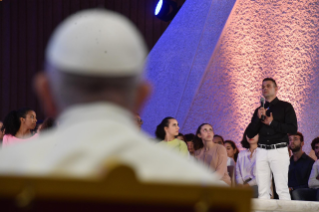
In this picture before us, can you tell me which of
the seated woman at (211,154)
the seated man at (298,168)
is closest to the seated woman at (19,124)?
the seated woman at (211,154)

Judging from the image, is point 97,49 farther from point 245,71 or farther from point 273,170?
point 245,71

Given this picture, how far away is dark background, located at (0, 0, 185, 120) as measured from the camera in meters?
9.66

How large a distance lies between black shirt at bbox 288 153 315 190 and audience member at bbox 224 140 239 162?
2.42 feet

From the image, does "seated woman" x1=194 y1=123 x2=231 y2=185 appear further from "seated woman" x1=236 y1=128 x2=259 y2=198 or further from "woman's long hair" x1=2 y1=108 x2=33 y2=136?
"woman's long hair" x1=2 y1=108 x2=33 y2=136

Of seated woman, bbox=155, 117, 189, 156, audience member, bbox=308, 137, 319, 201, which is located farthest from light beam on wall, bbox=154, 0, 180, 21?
audience member, bbox=308, 137, 319, 201

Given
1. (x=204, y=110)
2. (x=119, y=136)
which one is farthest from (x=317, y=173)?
(x=119, y=136)

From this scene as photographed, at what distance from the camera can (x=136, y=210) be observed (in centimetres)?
57

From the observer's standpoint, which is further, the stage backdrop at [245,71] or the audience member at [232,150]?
the stage backdrop at [245,71]

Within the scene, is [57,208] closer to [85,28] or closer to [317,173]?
[85,28]

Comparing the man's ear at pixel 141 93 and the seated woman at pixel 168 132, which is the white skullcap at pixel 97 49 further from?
the seated woman at pixel 168 132

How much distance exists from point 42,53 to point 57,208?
9.53 metres

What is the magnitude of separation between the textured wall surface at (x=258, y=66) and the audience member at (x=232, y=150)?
1.29ft

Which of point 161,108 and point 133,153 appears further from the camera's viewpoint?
point 161,108

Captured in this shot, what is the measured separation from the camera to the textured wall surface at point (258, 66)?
5.85m
